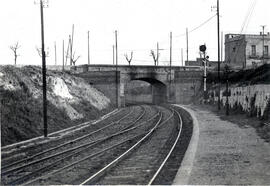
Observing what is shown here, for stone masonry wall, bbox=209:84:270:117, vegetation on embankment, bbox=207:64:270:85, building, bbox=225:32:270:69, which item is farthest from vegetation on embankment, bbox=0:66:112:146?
building, bbox=225:32:270:69

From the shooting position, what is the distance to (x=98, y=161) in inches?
531

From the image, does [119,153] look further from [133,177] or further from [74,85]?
[74,85]

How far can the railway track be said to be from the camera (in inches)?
426

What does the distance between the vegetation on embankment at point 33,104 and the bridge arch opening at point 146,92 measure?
18.5 m

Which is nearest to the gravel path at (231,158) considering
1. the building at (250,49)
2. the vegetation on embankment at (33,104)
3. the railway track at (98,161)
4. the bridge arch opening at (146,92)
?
the railway track at (98,161)

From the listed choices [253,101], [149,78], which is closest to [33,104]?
[253,101]

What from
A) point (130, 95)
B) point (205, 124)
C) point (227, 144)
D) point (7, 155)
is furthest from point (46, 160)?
point (130, 95)

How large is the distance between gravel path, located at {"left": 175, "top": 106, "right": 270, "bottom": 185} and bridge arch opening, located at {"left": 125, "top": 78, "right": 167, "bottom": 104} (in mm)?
31782

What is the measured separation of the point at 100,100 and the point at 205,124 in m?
17.3

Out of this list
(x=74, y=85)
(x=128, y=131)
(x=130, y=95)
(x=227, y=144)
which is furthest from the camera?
(x=130, y=95)

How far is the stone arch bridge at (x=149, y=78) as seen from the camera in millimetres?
43125

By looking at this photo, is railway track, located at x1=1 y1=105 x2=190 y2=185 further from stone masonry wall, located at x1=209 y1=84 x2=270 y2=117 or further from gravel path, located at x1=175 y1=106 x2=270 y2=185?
stone masonry wall, located at x1=209 y1=84 x2=270 y2=117

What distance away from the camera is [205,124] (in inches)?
951

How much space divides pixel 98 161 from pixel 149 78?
3587 cm
